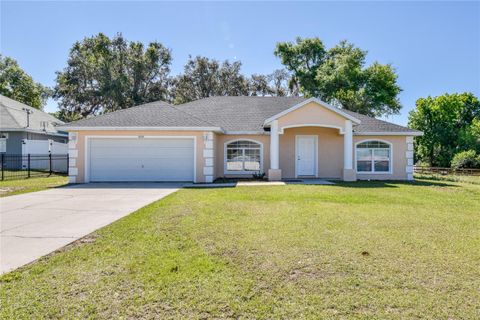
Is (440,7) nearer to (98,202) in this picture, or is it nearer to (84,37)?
(98,202)

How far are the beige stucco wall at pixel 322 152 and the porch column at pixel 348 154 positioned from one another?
1.40m

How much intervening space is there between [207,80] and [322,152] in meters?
24.0

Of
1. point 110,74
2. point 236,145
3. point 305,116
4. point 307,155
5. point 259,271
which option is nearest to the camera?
point 259,271

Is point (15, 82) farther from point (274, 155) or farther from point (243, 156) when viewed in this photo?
point (274, 155)

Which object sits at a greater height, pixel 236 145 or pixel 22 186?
pixel 236 145

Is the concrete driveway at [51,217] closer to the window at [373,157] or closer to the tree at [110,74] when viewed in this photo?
the window at [373,157]

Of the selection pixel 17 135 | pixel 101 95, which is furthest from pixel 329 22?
pixel 101 95

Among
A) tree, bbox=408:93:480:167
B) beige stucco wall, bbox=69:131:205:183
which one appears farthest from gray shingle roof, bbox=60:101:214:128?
tree, bbox=408:93:480:167

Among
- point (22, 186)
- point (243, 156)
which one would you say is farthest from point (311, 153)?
point (22, 186)

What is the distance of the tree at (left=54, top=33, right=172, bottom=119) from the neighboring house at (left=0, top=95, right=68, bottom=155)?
35.6 ft

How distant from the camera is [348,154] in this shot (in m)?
15.4

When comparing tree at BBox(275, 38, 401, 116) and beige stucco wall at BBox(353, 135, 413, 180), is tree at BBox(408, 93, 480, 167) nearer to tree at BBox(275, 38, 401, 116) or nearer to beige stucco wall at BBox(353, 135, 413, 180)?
tree at BBox(275, 38, 401, 116)

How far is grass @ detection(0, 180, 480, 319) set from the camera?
9.42 feet

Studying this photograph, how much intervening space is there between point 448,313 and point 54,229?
6395mm
